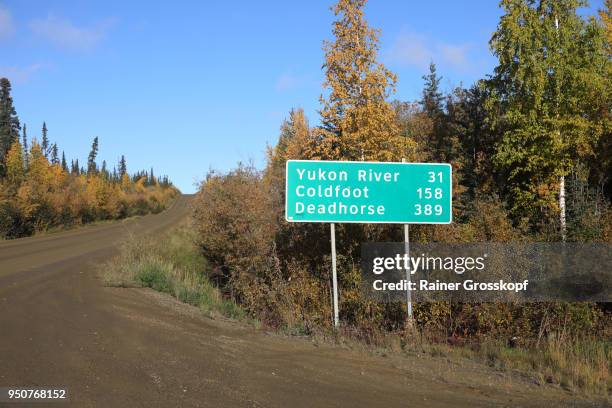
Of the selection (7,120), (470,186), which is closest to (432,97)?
(470,186)

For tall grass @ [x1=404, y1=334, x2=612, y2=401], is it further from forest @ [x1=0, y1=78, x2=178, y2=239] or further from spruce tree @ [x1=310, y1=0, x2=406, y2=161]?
forest @ [x1=0, y1=78, x2=178, y2=239]

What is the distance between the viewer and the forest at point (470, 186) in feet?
38.4

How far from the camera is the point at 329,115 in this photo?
947 inches

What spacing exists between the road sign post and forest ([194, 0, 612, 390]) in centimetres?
178

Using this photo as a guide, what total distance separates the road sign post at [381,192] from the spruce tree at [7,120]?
81704 millimetres

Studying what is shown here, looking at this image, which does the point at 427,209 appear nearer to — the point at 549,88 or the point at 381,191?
the point at 381,191

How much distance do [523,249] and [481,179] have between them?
16.8m

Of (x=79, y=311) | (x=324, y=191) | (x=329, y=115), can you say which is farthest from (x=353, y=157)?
(x=79, y=311)

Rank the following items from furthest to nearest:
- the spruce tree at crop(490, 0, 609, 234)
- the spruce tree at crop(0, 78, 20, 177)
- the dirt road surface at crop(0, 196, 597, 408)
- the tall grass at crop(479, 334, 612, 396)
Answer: the spruce tree at crop(0, 78, 20, 177), the spruce tree at crop(490, 0, 609, 234), the tall grass at crop(479, 334, 612, 396), the dirt road surface at crop(0, 196, 597, 408)

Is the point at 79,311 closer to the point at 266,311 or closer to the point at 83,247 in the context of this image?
the point at 266,311

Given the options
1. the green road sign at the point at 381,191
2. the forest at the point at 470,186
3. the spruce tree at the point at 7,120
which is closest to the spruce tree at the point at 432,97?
the forest at the point at 470,186

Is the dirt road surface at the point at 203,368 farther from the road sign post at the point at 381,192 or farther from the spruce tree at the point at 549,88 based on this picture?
the spruce tree at the point at 549,88

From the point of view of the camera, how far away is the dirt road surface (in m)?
5.97

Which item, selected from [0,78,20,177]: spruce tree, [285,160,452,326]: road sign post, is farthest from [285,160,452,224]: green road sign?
[0,78,20,177]: spruce tree
